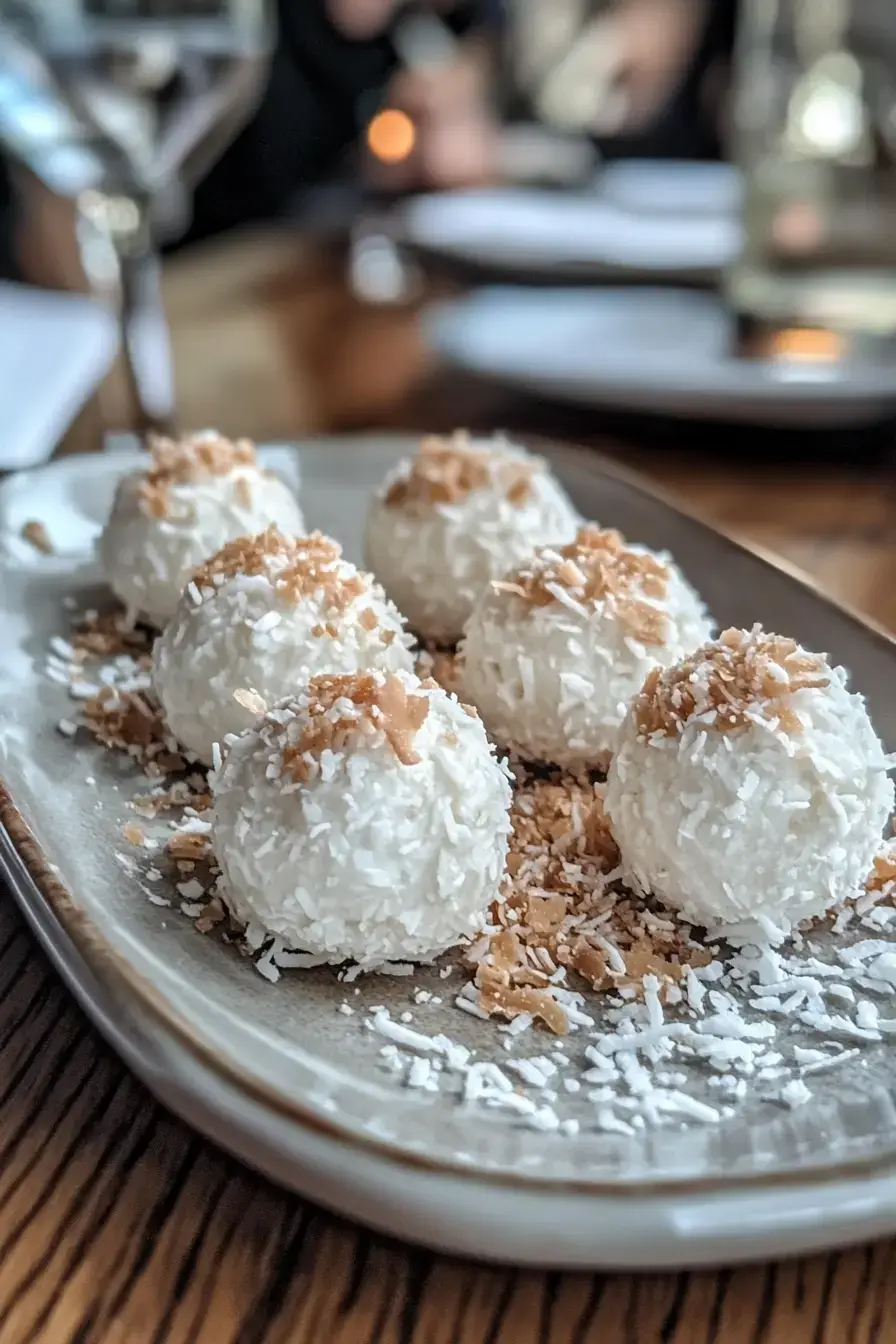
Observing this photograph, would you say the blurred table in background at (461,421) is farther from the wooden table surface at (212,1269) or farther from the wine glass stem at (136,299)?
the wooden table surface at (212,1269)

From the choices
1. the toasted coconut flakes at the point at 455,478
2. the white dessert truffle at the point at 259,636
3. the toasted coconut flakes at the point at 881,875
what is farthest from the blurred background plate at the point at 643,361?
the toasted coconut flakes at the point at 881,875

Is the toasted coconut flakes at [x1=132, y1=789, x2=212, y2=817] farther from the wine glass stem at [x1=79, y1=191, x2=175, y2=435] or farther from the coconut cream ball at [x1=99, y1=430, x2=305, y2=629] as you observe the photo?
the wine glass stem at [x1=79, y1=191, x2=175, y2=435]

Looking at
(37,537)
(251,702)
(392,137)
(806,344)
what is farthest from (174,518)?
(392,137)

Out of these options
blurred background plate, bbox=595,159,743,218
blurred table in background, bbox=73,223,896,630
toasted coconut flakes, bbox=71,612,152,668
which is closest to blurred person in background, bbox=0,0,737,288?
blurred background plate, bbox=595,159,743,218

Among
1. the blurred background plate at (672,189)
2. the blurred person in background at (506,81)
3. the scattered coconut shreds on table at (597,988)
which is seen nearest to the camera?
the scattered coconut shreds on table at (597,988)

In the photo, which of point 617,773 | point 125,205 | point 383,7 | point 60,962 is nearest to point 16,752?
point 60,962

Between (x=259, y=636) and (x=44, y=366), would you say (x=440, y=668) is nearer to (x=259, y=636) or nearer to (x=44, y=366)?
(x=259, y=636)

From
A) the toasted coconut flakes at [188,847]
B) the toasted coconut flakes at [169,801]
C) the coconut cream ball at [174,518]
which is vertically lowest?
the toasted coconut flakes at [169,801]
